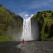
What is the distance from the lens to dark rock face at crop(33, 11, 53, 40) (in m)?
7.07

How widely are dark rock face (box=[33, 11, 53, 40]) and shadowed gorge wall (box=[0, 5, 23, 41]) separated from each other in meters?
0.56

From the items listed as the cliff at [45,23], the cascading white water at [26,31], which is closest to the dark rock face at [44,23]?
the cliff at [45,23]

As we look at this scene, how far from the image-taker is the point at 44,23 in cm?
712

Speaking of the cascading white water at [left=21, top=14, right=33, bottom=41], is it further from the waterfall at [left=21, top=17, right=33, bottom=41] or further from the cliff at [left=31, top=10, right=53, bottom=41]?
the cliff at [left=31, top=10, right=53, bottom=41]

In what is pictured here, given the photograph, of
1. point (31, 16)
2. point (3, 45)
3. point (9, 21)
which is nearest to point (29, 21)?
point (31, 16)

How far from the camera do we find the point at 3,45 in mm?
6938

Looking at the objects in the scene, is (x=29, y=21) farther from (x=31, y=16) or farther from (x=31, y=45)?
(x=31, y=45)

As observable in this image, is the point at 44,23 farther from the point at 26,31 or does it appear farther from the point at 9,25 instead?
the point at 9,25

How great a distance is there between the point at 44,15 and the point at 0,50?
1756 mm

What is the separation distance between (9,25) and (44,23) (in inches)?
43.4

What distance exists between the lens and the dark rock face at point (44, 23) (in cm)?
707

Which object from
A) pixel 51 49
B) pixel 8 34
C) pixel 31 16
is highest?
pixel 31 16

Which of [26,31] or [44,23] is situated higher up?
[44,23]

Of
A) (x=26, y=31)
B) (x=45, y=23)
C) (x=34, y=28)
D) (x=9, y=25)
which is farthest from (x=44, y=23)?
(x=9, y=25)
